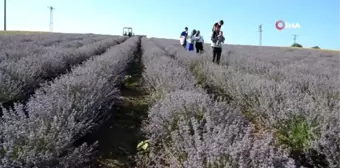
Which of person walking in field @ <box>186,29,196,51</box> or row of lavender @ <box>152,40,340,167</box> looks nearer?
row of lavender @ <box>152,40,340,167</box>

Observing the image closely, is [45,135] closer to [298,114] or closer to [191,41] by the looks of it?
[298,114]

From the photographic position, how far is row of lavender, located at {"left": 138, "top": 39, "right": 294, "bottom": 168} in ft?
7.54

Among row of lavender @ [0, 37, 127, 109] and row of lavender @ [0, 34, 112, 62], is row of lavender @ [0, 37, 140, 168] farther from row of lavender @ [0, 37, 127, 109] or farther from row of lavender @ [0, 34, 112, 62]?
row of lavender @ [0, 34, 112, 62]

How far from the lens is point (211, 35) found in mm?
10758

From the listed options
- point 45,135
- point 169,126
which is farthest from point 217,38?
point 45,135

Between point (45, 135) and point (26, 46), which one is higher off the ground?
point (26, 46)

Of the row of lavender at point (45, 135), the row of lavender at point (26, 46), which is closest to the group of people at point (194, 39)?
the row of lavender at point (26, 46)

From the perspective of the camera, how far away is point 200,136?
2766mm

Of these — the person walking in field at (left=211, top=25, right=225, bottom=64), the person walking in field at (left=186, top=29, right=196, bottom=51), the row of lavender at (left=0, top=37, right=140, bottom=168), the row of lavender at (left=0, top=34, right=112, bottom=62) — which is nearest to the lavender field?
the row of lavender at (left=0, top=37, right=140, bottom=168)

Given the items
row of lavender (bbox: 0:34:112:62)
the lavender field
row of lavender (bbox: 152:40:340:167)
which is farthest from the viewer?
row of lavender (bbox: 0:34:112:62)

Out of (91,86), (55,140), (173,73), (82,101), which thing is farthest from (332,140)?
(173,73)

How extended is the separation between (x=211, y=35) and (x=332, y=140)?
7959 mm

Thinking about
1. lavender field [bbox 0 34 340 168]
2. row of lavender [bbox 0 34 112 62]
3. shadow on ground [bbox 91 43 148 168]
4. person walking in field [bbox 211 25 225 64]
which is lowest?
shadow on ground [bbox 91 43 148 168]

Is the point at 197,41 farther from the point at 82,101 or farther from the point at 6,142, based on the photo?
the point at 6,142
